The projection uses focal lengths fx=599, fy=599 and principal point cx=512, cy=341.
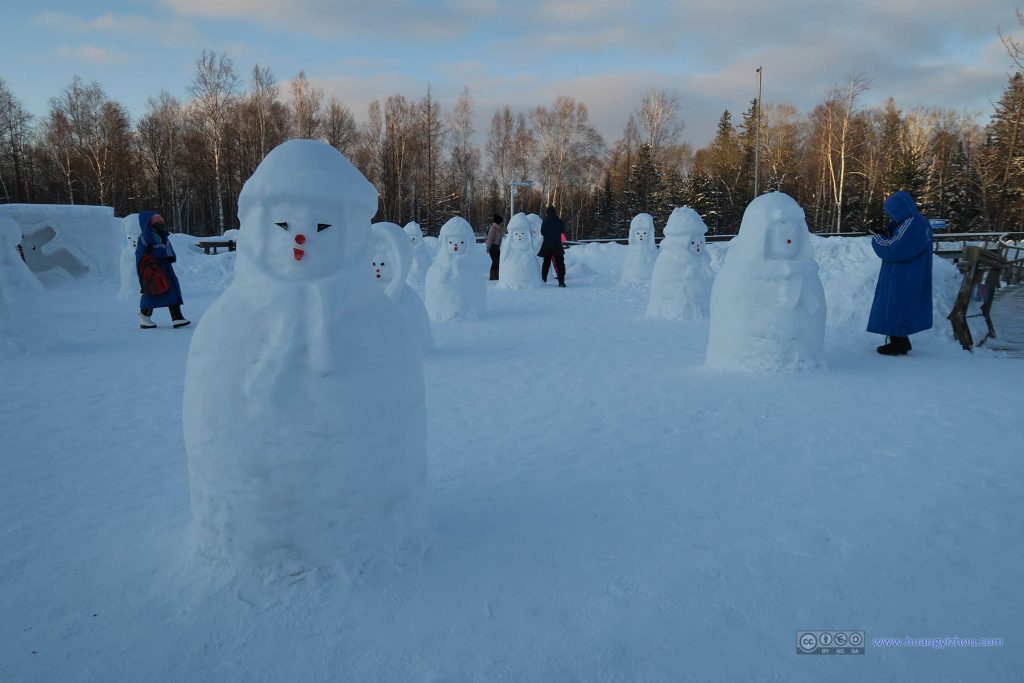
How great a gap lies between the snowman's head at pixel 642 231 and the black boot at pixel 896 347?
6.93m

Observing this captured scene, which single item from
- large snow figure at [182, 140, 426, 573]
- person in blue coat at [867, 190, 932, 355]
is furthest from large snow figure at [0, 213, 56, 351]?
person in blue coat at [867, 190, 932, 355]

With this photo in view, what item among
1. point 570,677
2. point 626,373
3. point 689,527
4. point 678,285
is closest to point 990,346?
point 678,285

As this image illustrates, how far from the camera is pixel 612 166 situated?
129ft

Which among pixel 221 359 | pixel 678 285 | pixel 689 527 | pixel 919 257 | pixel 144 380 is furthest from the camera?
pixel 678 285

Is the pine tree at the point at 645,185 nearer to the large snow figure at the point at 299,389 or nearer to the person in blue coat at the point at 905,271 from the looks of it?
the person in blue coat at the point at 905,271

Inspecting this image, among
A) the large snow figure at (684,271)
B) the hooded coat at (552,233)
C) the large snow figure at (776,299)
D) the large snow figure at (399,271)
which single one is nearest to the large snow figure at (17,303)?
the large snow figure at (399,271)

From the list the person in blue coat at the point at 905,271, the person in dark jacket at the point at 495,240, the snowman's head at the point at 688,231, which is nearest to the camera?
the person in blue coat at the point at 905,271

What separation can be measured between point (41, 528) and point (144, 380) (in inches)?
122

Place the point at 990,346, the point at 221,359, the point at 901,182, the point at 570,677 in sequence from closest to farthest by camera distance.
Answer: the point at 570,677 → the point at 221,359 → the point at 990,346 → the point at 901,182

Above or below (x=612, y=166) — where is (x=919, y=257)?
below

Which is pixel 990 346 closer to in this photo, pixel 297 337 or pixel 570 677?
pixel 570 677

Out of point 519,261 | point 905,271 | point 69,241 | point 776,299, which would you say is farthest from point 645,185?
point 776,299

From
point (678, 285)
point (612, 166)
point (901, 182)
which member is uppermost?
point (612, 166)

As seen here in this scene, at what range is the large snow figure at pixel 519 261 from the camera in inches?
520
